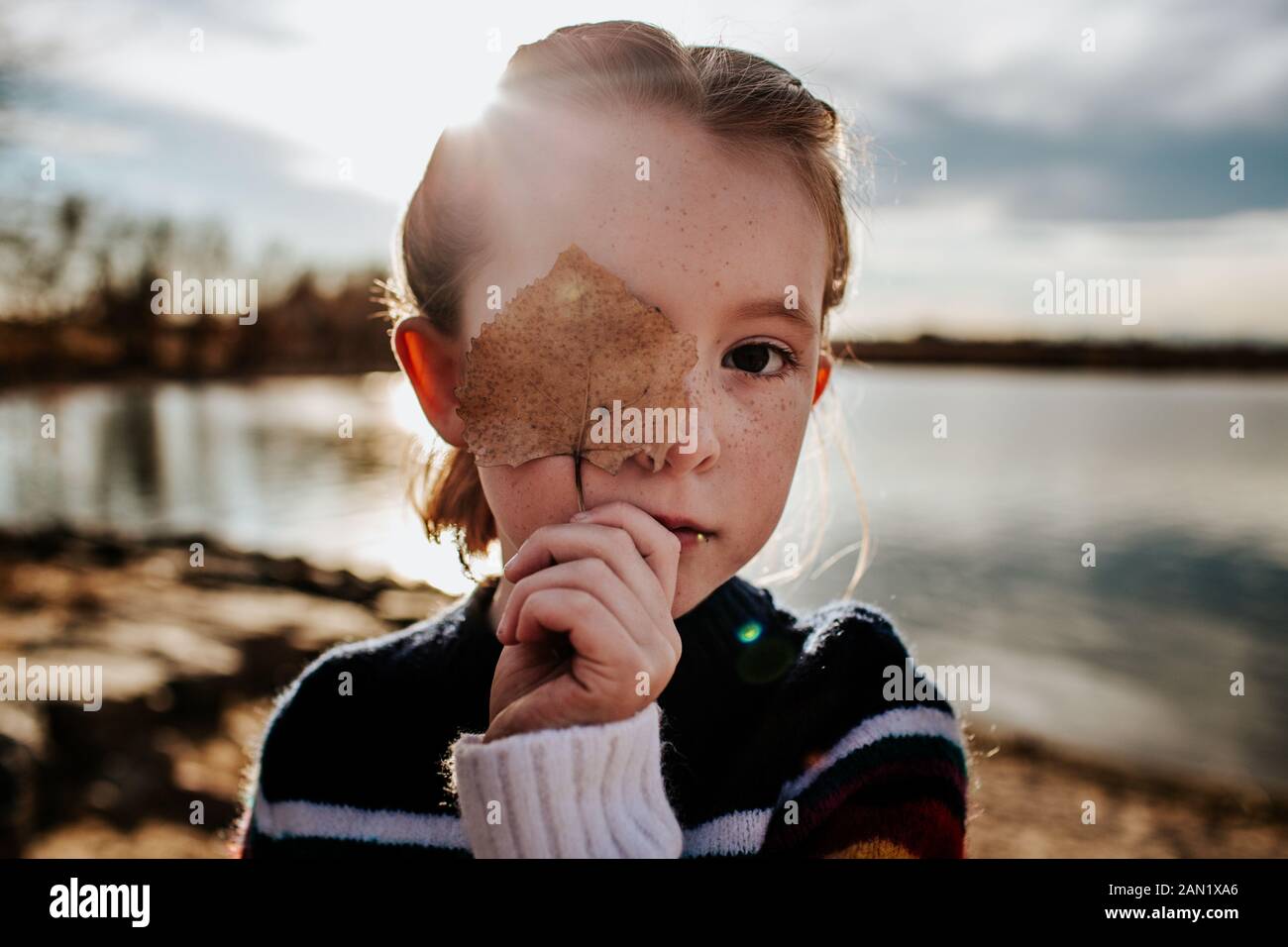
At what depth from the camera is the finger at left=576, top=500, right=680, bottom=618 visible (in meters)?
1.16

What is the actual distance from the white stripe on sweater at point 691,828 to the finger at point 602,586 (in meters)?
0.65

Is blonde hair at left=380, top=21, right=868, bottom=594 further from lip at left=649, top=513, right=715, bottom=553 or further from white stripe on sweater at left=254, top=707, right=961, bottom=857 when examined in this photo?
white stripe on sweater at left=254, top=707, right=961, bottom=857

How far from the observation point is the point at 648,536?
1.16 metres

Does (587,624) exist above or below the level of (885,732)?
above

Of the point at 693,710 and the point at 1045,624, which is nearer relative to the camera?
the point at 693,710

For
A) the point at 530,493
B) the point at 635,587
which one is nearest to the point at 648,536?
the point at 635,587

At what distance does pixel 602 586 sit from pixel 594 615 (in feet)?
0.12

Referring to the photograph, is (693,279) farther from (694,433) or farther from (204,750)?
(204,750)

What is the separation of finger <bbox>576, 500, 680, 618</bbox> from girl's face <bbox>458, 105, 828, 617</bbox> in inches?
1.7

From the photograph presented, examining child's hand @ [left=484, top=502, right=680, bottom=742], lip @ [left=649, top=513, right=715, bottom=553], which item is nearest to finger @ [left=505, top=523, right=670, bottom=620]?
child's hand @ [left=484, top=502, right=680, bottom=742]
